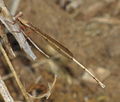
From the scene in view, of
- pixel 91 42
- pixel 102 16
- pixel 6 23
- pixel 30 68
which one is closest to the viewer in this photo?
pixel 6 23

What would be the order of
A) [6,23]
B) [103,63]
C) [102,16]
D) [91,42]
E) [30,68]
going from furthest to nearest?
[102,16], [91,42], [103,63], [30,68], [6,23]

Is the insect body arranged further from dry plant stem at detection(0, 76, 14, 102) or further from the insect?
dry plant stem at detection(0, 76, 14, 102)

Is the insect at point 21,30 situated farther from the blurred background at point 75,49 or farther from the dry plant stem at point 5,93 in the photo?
the blurred background at point 75,49

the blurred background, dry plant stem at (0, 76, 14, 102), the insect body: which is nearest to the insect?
the insect body

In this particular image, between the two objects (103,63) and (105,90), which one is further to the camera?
(103,63)

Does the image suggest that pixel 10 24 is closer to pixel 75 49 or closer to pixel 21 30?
pixel 21 30

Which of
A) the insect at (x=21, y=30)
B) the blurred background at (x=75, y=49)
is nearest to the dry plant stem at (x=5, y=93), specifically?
the insect at (x=21, y=30)

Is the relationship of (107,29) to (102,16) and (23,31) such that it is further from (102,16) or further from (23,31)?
(23,31)

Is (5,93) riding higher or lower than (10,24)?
lower

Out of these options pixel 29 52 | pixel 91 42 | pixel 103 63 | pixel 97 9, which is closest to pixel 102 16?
pixel 97 9

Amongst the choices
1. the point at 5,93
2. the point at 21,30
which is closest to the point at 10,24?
the point at 21,30
